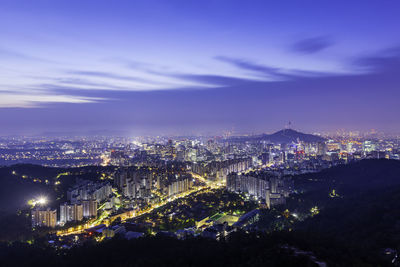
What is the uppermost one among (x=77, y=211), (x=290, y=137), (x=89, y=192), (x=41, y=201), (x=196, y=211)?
(x=290, y=137)

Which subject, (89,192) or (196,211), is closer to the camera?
(196,211)

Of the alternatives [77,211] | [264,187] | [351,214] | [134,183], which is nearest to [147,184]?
[134,183]

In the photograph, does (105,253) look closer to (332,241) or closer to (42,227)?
(42,227)

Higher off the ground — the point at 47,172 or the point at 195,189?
the point at 47,172

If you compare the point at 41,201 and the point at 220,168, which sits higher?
the point at 220,168

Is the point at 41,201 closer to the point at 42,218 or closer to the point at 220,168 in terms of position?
the point at 42,218

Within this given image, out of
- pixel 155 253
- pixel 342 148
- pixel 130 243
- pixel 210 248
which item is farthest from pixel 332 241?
pixel 342 148

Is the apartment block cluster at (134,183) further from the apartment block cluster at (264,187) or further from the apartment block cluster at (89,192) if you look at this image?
the apartment block cluster at (264,187)

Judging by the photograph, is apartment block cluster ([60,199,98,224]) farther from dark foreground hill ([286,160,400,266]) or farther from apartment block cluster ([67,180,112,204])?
dark foreground hill ([286,160,400,266])
